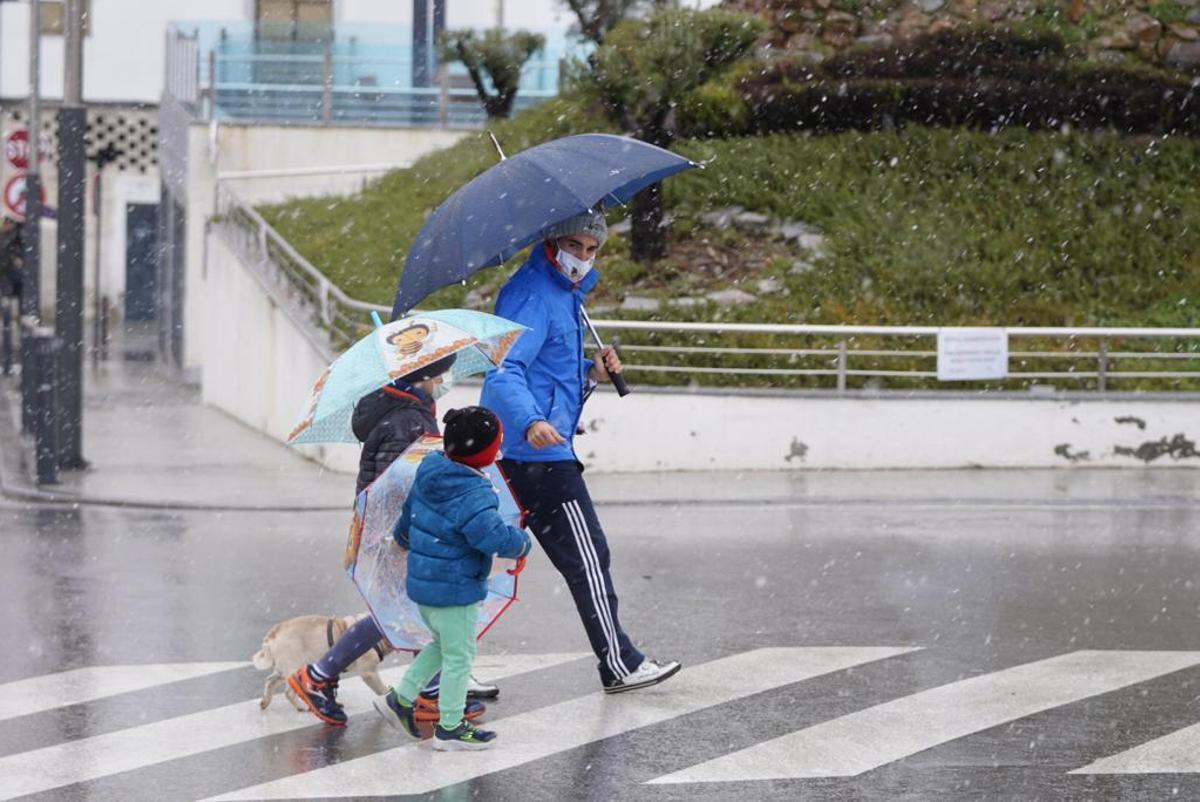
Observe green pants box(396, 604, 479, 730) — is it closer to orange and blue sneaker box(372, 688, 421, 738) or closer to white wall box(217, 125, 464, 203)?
orange and blue sneaker box(372, 688, 421, 738)

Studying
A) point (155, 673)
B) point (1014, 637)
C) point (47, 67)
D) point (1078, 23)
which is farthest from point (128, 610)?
point (47, 67)

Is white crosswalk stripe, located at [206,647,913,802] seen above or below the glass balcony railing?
below

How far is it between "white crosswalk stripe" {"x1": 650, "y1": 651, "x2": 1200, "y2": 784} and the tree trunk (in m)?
10.6

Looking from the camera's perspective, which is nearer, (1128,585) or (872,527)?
(1128,585)

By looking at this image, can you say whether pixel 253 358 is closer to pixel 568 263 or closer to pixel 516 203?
pixel 568 263

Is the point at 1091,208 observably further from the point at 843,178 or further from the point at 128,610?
the point at 128,610

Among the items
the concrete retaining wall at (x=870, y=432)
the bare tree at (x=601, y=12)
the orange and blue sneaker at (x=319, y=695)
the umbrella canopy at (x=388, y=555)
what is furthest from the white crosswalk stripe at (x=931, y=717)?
the bare tree at (x=601, y=12)

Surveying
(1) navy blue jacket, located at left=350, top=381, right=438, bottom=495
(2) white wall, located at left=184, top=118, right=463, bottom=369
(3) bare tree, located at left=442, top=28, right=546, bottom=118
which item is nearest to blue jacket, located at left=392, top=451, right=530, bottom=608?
(1) navy blue jacket, located at left=350, top=381, right=438, bottom=495

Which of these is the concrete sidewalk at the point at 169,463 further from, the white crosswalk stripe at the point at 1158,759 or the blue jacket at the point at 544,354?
the white crosswalk stripe at the point at 1158,759

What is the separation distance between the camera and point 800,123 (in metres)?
21.3

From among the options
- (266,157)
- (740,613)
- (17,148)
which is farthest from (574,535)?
(17,148)

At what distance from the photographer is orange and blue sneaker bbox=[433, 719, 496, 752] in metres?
7.36

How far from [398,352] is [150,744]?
1.73 metres

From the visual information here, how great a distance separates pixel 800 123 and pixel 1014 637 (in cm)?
1254
